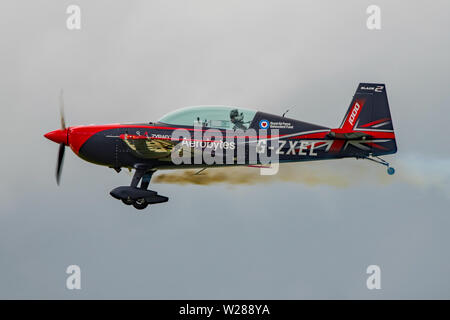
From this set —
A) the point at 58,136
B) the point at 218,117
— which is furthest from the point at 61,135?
the point at 218,117

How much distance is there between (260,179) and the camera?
31.9 metres

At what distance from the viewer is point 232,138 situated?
3038 cm

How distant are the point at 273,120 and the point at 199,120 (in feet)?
7.51

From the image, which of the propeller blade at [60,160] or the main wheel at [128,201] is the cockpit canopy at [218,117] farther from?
the propeller blade at [60,160]

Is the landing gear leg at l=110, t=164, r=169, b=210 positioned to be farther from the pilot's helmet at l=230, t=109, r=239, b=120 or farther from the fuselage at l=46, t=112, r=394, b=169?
the pilot's helmet at l=230, t=109, r=239, b=120

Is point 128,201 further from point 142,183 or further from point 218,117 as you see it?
point 218,117

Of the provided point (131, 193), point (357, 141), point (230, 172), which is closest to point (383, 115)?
point (357, 141)

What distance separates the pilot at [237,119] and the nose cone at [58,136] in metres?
5.38

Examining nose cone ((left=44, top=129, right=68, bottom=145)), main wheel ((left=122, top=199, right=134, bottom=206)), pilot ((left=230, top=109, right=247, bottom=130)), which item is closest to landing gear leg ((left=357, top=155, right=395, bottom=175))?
pilot ((left=230, top=109, right=247, bottom=130))

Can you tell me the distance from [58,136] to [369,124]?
9.82 meters

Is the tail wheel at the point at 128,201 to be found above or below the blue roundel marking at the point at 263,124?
below

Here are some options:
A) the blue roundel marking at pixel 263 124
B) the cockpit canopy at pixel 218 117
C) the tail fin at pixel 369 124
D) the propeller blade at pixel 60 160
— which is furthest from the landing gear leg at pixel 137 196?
the tail fin at pixel 369 124

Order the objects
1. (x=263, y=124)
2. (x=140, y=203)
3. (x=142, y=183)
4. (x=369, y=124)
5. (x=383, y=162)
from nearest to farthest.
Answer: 1. (x=263, y=124)
2. (x=369, y=124)
3. (x=140, y=203)
4. (x=383, y=162)
5. (x=142, y=183)

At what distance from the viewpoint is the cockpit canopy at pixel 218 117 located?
30406 millimetres
